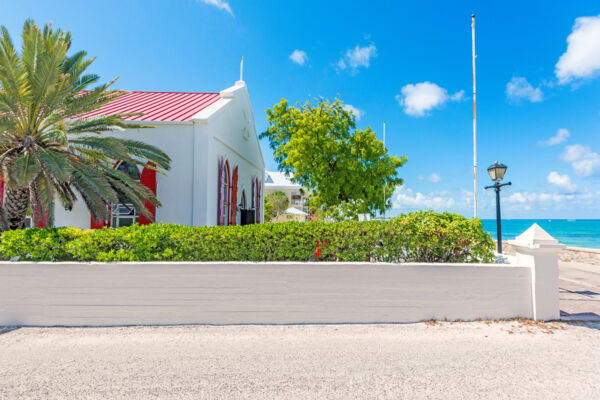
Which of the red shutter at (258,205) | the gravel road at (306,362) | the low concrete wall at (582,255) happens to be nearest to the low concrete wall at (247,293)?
the gravel road at (306,362)

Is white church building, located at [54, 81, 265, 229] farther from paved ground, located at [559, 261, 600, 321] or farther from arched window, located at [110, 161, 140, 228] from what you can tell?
paved ground, located at [559, 261, 600, 321]

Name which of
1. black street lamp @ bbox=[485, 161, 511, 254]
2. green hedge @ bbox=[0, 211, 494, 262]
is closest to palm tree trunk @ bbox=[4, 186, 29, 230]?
green hedge @ bbox=[0, 211, 494, 262]

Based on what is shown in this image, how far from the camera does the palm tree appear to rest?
6.91m

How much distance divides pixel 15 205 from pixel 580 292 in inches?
573

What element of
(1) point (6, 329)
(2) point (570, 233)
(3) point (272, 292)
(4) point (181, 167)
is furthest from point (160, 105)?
(2) point (570, 233)

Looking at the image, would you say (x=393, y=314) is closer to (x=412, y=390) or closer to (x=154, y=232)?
(x=412, y=390)

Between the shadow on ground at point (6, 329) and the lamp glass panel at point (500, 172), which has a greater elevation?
the lamp glass panel at point (500, 172)

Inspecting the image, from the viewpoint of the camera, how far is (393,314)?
5.21 m

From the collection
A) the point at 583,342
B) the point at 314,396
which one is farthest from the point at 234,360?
the point at 583,342

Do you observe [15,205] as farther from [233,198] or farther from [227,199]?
[233,198]

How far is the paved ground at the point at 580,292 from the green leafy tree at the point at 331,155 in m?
9.82

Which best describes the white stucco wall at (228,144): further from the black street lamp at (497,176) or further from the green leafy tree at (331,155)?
the black street lamp at (497,176)

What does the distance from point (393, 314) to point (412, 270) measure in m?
0.85

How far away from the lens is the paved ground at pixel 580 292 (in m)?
5.64
